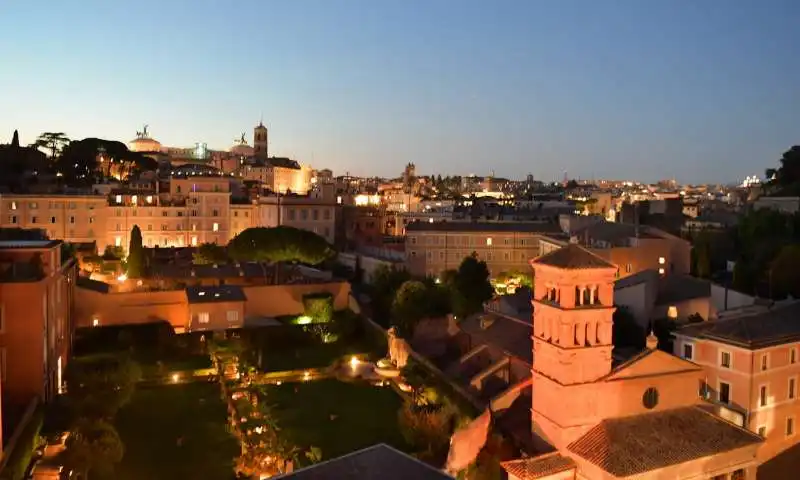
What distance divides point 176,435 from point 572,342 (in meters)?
13.2

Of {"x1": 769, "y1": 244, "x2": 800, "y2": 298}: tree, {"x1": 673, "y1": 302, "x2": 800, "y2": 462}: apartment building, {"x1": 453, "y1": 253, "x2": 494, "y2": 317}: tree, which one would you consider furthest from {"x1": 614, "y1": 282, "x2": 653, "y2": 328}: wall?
{"x1": 453, "y1": 253, "x2": 494, "y2": 317}: tree

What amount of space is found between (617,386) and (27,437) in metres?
16.3

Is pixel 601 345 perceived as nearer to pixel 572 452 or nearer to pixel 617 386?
pixel 617 386

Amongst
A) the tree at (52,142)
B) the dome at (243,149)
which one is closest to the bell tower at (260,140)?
the dome at (243,149)

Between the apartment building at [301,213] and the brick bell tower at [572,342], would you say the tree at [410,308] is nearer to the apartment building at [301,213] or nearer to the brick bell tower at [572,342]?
the brick bell tower at [572,342]

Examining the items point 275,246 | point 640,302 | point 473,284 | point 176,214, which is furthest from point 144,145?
point 640,302

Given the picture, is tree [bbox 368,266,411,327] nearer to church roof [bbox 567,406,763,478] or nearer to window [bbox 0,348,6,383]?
church roof [bbox 567,406,763,478]

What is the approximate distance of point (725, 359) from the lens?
22.4 meters

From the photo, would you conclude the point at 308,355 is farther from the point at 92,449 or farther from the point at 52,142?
the point at 52,142

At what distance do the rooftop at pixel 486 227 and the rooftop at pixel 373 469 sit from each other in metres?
38.8

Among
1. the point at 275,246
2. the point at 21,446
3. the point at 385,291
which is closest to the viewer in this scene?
the point at 21,446

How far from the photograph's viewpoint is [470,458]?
62.1ft

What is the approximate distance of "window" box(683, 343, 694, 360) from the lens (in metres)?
23.4

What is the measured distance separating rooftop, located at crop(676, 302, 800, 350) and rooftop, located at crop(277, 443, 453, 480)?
1428 cm
